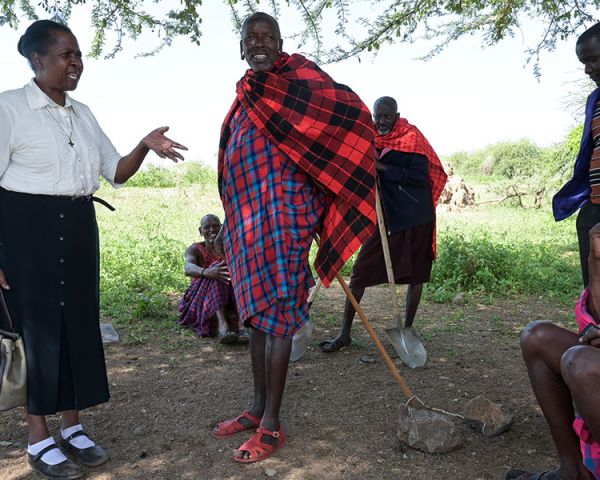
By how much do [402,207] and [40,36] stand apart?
96.9 inches

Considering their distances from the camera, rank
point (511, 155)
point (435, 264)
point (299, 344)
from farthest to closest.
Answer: point (511, 155) → point (435, 264) → point (299, 344)

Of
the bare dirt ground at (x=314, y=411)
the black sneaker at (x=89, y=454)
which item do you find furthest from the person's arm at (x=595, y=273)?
the black sneaker at (x=89, y=454)

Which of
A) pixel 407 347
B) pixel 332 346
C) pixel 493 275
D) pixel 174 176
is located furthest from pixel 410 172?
pixel 174 176

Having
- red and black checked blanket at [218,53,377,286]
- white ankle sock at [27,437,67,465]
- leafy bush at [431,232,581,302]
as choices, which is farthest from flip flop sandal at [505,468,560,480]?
leafy bush at [431,232,581,302]

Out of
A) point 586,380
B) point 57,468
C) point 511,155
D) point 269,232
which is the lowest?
point 57,468

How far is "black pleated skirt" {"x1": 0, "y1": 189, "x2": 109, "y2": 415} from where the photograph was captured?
98.2 inches

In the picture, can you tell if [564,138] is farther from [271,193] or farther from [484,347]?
[271,193]

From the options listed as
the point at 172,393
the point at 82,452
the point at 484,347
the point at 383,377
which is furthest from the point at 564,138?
the point at 82,452

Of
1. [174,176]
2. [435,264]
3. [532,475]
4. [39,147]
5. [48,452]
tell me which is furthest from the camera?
[174,176]

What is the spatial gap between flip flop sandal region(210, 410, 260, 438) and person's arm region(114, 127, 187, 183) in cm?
126

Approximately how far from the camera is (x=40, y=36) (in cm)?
248

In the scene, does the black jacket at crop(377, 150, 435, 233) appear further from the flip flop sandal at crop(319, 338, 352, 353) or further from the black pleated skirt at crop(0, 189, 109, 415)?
the black pleated skirt at crop(0, 189, 109, 415)

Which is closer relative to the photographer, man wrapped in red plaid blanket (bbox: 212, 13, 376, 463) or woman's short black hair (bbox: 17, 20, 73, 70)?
woman's short black hair (bbox: 17, 20, 73, 70)

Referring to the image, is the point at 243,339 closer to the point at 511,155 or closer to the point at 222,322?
the point at 222,322
